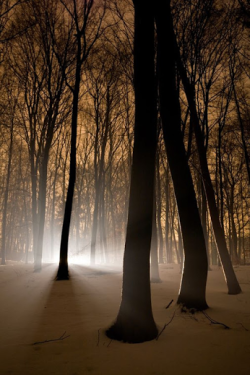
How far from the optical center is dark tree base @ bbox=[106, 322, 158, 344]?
2943 mm

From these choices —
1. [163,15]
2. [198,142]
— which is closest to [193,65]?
[198,142]

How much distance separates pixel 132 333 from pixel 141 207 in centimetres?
147

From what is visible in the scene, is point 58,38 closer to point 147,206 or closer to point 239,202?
point 147,206

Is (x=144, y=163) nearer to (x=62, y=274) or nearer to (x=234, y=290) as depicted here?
(x=234, y=290)

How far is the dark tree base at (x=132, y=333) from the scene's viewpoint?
2943 millimetres

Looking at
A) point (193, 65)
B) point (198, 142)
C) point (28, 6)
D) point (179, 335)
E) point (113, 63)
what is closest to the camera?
point (179, 335)

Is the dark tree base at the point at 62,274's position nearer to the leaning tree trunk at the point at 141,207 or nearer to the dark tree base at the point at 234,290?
the dark tree base at the point at 234,290

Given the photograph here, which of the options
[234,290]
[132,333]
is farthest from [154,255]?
[132,333]

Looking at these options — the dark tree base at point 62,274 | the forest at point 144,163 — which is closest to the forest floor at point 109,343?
the forest at point 144,163

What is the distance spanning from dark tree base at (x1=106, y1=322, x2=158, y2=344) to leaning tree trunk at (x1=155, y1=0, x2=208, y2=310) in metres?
1.47

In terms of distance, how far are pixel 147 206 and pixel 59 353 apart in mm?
1869

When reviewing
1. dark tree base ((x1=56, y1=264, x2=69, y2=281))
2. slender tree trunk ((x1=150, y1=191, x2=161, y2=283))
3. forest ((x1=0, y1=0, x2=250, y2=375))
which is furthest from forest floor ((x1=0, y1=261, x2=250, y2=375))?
dark tree base ((x1=56, y1=264, x2=69, y2=281))

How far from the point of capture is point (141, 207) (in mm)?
3250

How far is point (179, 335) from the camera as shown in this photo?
10.2ft
